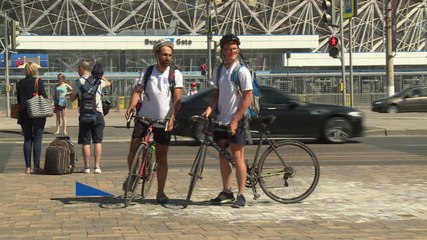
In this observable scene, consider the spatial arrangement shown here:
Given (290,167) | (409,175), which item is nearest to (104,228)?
(290,167)

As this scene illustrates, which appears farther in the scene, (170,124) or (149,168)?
(149,168)

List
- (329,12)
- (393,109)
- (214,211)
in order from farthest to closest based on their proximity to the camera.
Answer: (393,109) → (329,12) → (214,211)

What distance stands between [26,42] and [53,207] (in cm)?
6011

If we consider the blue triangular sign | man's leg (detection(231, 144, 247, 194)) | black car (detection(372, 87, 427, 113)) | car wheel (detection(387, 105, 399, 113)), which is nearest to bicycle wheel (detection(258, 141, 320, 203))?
man's leg (detection(231, 144, 247, 194))

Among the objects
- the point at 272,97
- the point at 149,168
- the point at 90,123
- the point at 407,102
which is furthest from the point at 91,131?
the point at 407,102

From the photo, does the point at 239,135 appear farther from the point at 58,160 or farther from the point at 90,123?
the point at 58,160

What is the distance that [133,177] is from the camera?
7.47m

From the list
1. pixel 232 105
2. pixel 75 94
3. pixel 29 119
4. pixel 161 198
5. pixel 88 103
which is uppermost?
pixel 75 94

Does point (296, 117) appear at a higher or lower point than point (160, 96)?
lower

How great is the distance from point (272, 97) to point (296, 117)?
0.84 meters

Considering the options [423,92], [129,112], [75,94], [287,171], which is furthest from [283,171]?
[423,92]

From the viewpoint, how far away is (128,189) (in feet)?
24.3

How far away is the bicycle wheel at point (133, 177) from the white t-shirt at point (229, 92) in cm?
103

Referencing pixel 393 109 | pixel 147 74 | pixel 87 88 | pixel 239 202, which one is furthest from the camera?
pixel 393 109
